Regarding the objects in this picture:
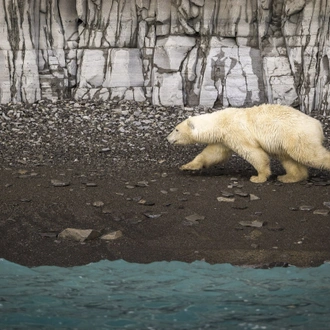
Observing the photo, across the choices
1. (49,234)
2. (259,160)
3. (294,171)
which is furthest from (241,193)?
(49,234)

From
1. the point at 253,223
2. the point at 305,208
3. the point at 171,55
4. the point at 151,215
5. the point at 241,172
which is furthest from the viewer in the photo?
the point at 171,55

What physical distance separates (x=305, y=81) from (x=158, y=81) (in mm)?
3231

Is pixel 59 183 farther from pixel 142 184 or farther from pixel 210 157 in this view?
pixel 210 157

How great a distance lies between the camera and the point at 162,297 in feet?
18.5

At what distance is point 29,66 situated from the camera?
14406 mm

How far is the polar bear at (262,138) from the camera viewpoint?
8.64 meters

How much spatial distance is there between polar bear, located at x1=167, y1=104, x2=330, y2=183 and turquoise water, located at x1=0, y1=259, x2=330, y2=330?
2611 millimetres

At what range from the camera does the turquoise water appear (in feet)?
17.0

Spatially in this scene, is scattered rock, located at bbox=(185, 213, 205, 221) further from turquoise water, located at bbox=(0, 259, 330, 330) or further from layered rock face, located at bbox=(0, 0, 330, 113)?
layered rock face, located at bbox=(0, 0, 330, 113)

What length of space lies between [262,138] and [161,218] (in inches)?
82.5

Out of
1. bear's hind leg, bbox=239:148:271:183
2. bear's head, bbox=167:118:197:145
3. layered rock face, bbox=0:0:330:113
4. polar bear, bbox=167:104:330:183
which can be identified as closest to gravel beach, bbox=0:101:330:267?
bear's hind leg, bbox=239:148:271:183

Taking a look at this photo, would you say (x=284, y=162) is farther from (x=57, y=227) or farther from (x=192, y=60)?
(x=192, y=60)

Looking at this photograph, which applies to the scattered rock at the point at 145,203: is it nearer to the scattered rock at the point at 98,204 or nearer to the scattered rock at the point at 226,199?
the scattered rock at the point at 98,204

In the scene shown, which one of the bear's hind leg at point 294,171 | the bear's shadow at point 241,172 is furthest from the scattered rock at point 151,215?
the bear's hind leg at point 294,171
